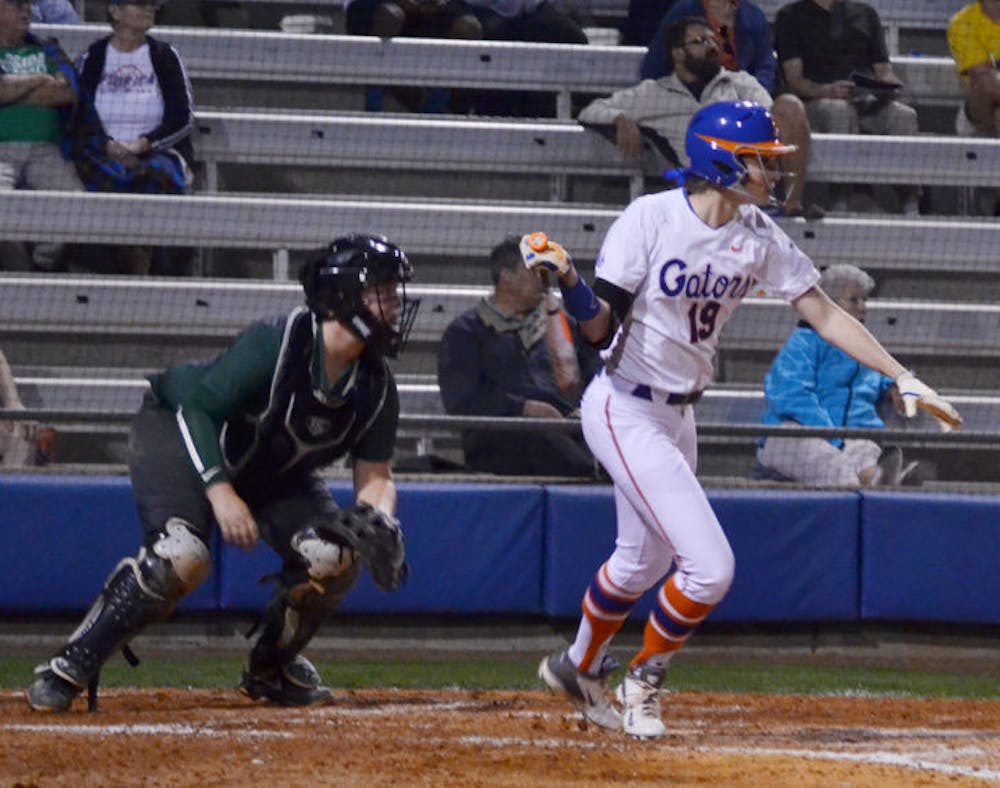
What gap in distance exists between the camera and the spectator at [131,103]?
29.7ft

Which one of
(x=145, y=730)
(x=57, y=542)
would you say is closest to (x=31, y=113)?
(x=57, y=542)

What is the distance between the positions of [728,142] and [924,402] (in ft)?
3.08

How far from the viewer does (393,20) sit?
1021cm

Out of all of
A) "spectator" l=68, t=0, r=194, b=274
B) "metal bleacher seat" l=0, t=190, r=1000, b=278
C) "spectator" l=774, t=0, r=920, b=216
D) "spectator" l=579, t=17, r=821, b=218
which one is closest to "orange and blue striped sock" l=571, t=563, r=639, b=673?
"metal bleacher seat" l=0, t=190, r=1000, b=278

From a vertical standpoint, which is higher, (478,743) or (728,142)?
(728,142)

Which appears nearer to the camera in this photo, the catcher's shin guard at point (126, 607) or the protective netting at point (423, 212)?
the catcher's shin guard at point (126, 607)

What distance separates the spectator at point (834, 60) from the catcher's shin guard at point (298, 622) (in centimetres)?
558

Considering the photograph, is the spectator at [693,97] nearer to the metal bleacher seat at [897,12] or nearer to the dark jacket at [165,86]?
the metal bleacher seat at [897,12]

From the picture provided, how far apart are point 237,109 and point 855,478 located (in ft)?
14.8

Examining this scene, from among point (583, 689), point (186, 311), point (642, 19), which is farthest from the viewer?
point (642, 19)

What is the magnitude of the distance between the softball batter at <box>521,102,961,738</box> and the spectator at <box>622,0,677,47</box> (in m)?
5.55

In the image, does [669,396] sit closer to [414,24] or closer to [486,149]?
[486,149]

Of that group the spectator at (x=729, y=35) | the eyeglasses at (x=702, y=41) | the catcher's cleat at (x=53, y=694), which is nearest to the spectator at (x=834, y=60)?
the spectator at (x=729, y=35)

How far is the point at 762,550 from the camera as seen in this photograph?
752cm
